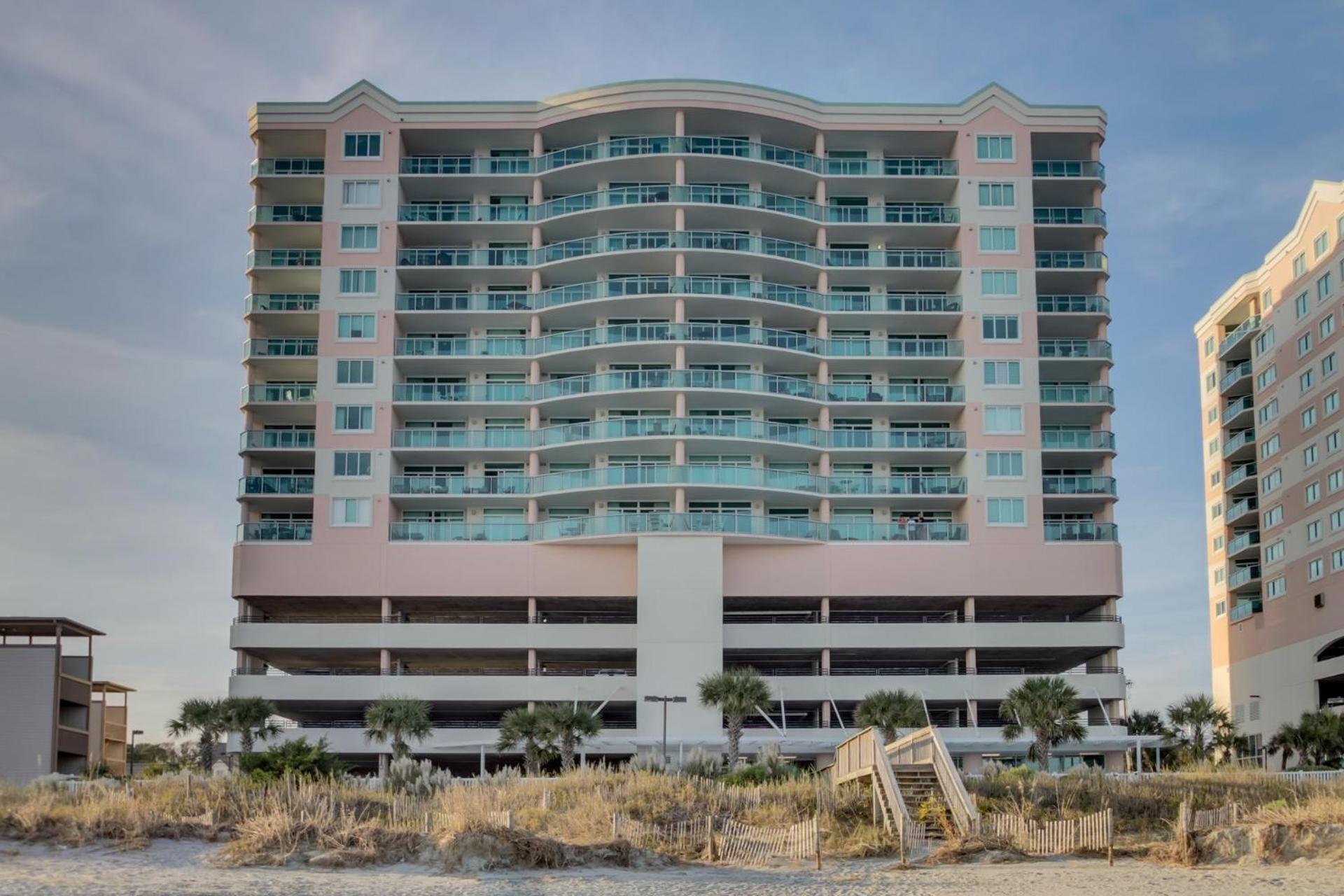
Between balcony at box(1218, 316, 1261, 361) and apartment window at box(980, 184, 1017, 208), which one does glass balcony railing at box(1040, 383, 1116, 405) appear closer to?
apartment window at box(980, 184, 1017, 208)

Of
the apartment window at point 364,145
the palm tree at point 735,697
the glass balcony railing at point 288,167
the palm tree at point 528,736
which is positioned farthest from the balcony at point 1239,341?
the glass balcony railing at point 288,167

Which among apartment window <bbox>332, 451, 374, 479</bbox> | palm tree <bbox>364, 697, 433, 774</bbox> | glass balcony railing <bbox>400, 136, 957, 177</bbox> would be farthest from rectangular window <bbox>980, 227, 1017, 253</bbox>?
palm tree <bbox>364, 697, 433, 774</bbox>

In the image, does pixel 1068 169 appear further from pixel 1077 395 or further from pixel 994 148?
pixel 1077 395

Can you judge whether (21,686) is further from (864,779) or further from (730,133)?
(864,779)

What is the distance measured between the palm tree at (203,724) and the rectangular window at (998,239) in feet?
146

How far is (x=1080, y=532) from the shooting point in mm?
80250

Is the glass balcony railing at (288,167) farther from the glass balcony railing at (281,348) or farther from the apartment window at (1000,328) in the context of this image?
the apartment window at (1000,328)

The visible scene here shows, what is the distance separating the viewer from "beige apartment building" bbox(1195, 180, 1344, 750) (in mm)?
88000

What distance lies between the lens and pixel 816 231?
277 feet

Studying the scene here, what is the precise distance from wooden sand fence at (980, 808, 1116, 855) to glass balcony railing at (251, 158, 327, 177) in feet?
195

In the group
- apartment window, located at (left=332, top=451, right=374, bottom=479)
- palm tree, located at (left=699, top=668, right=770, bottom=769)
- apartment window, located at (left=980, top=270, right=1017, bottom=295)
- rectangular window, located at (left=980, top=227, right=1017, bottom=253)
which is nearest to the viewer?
palm tree, located at (left=699, top=668, right=770, bottom=769)

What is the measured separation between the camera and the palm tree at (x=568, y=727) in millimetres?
64000

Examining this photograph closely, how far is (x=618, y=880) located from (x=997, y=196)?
5937cm

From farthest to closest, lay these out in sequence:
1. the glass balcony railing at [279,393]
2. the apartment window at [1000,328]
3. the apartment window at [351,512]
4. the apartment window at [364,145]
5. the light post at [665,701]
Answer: the apartment window at [364,145] → the glass balcony railing at [279,393] → the apartment window at [1000,328] → the apartment window at [351,512] → the light post at [665,701]
